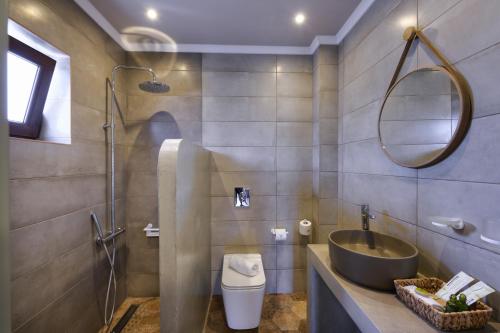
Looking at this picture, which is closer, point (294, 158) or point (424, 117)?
point (424, 117)

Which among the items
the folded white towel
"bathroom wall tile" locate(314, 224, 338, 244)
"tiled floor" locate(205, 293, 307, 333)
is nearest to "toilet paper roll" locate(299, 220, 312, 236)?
"bathroom wall tile" locate(314, 224, 338, 244)

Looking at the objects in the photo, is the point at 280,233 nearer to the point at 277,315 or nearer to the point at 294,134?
the point at 277,315

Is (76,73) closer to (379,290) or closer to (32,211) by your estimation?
(32,211)

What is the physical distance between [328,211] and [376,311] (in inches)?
48.4

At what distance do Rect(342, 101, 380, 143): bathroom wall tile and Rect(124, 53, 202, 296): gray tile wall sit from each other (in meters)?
1.47

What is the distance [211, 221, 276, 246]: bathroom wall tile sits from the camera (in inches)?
86.6

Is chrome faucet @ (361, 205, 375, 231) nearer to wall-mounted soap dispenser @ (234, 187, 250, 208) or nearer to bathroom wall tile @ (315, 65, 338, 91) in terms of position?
wall-mounted soap dispenser @ (234, 187, 250, 208)

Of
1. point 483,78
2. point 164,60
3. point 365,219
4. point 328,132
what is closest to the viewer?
point 483,78

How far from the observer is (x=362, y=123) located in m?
1.65

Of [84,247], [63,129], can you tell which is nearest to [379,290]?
[84,247]

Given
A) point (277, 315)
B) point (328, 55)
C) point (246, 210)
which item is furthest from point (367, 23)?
point (277, 315)

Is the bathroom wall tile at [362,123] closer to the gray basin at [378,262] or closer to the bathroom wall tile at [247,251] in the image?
the gray basin at [378,262]

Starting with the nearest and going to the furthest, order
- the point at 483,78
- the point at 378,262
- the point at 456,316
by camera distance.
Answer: the point at 456,316 → the point at 483,78 → the point at 378,262

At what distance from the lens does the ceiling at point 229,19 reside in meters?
1.59
